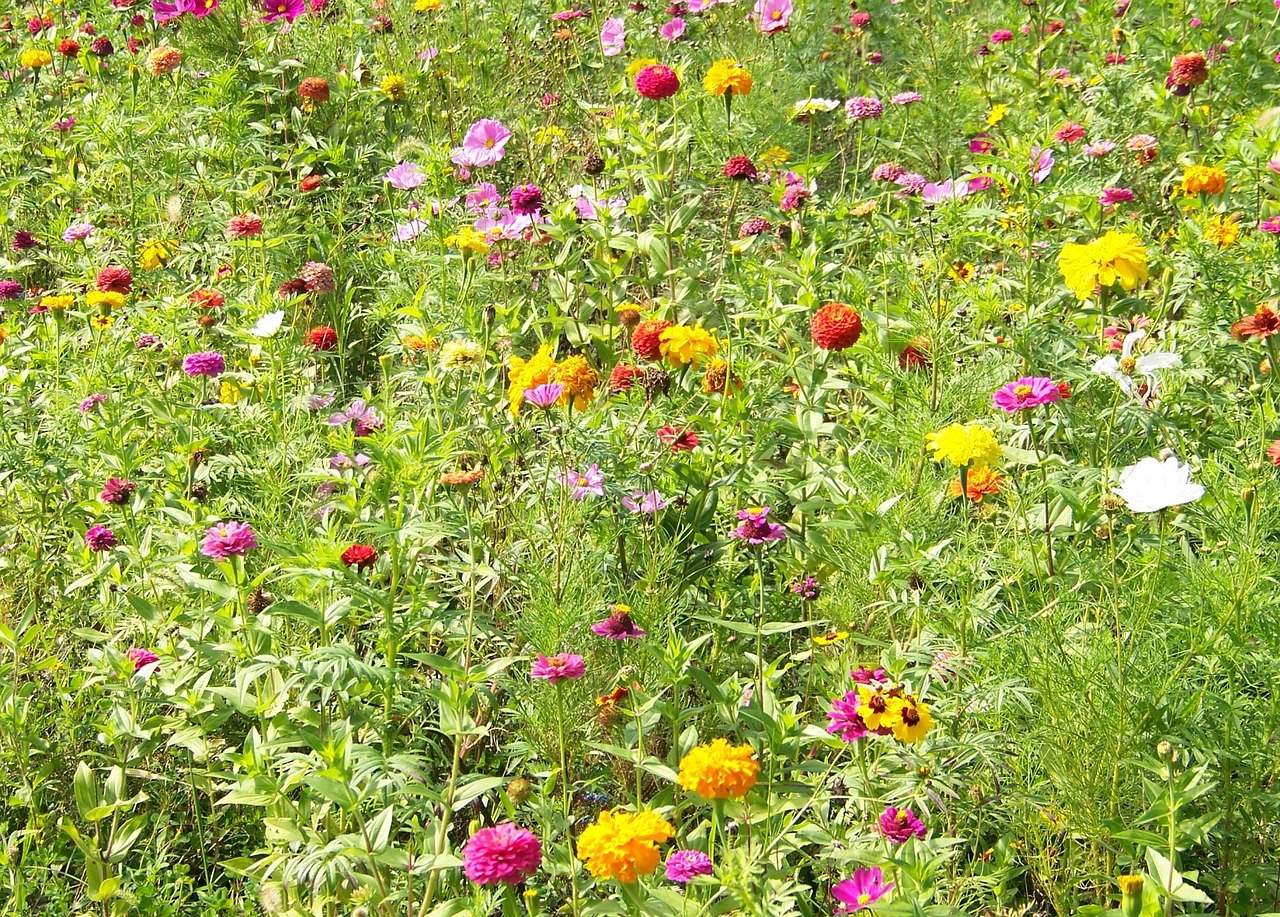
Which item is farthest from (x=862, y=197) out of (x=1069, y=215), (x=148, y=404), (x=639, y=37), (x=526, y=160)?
(x=148, y=404)

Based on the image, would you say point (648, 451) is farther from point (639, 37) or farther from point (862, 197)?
point (639, 37)

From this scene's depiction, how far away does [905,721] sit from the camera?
4.94ft

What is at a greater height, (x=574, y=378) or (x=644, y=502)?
(x=574, y=378)

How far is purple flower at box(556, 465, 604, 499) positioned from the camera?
2113 millimetres

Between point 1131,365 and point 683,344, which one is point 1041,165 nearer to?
point 1131,365

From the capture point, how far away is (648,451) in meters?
2.34

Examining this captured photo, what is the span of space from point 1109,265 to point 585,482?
1043mm

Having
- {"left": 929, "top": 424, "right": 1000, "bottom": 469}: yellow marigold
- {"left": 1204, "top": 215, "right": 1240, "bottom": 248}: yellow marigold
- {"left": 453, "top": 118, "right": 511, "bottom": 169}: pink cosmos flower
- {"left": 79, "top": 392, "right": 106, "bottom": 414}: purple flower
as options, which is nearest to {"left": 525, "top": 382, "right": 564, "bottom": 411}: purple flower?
{"left": 929, "top": 424, "right": 1000, "bottom": 469}: yellow marigold

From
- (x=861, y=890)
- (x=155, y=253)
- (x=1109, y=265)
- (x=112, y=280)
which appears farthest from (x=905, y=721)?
(x=155, y=253)

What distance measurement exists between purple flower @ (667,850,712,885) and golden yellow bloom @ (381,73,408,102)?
3110 millimetres

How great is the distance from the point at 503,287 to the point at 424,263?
0.77ft

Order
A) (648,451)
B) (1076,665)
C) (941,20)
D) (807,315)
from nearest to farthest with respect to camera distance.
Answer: (1076,665) → (648,451) → (807,315) → (941,20)

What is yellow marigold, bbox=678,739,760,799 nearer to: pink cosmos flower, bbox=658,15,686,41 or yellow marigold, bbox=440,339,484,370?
yellow marigold, bbox=440,339,484,370

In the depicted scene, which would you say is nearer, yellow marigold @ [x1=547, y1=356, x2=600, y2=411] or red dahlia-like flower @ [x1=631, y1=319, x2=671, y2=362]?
yellow marigold @ [x1=547, y1=356, x2=600, y2=411]
